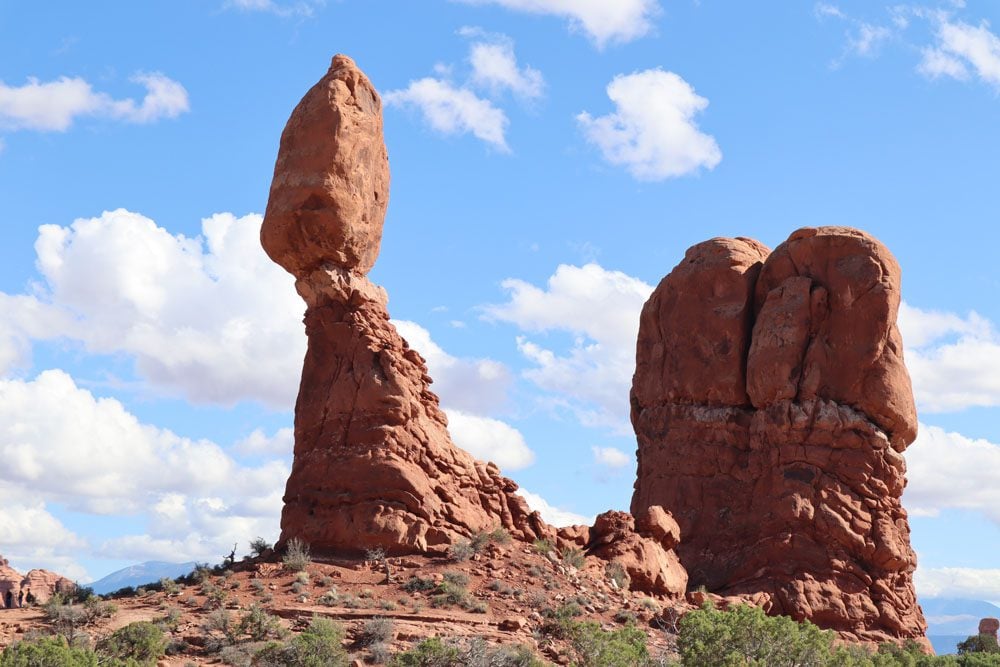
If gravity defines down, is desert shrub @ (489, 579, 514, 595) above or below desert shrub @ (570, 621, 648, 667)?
above

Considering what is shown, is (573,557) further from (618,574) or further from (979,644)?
(979,644)

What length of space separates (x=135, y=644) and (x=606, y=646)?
32.4 feet

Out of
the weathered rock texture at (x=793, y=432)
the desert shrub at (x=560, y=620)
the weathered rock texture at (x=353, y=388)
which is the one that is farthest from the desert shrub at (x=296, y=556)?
the weathered rock texture at (x=793, y=432)

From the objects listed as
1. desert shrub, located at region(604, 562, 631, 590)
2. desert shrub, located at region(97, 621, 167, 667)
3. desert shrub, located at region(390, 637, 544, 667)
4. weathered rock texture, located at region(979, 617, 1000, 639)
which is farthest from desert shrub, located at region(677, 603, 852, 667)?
weathered rock texture, located at region(979, 617, 1000, 639)

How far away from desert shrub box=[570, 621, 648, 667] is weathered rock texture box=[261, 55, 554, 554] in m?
6.22

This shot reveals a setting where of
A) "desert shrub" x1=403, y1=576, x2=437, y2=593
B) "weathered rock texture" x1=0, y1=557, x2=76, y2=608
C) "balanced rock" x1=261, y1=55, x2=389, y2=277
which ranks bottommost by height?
"desert shrub" x1=403, y1=576, x2=437, y2=593

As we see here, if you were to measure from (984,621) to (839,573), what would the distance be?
1904 centimetres

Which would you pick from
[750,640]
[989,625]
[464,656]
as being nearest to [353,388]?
[464,656]

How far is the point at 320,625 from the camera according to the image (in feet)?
96.8

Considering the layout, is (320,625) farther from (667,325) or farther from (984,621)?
(984,621)

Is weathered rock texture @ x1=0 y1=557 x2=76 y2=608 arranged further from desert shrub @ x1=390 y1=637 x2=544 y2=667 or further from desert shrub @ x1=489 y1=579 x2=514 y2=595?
desert shrub @ x1=390 y1=637 x2=544 y2=667

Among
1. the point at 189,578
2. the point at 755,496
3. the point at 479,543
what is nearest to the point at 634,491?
the point at 755,496

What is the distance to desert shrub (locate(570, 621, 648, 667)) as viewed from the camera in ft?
95.7

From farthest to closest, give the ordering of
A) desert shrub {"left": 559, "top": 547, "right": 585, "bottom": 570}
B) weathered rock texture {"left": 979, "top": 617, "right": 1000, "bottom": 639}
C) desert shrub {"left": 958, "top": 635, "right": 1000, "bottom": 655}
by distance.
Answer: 1. weathered rock texture {"left": 979, "top": 617, "right": 1000, "bottom": 639}
2. desert shrub {"left": 958, "top": 635, "right": 1000, "bottom": 655}
3. desert shrub {"left": 559, "top": 547, "right": 585, "bottom": 570}
